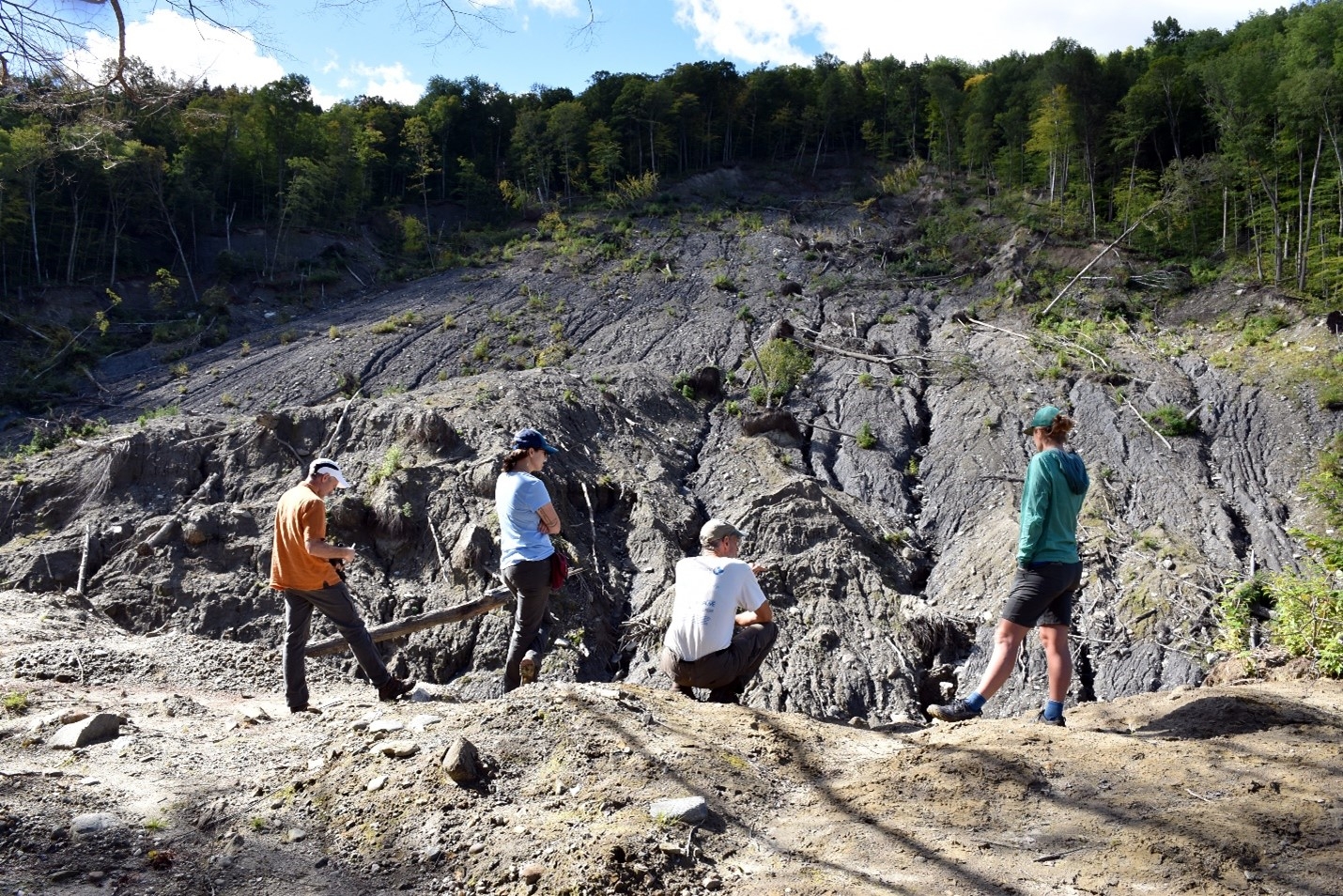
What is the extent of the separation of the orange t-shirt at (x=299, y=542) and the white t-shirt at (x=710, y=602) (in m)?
2.40

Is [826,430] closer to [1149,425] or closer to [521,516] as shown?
[1149,425]

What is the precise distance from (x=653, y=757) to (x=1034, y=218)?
2435 cm

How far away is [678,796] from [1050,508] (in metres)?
2.56

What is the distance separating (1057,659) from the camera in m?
5.10

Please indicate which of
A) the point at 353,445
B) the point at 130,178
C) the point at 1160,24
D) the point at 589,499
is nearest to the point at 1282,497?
the point at 589,499

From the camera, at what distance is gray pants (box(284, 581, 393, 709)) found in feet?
20.0

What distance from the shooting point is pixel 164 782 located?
4.31 m

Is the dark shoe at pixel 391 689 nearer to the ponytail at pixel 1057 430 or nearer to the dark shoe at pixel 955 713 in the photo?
the dark shoe at pixel 955 713

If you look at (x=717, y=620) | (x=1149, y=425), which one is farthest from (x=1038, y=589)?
(x=1149, y=425)

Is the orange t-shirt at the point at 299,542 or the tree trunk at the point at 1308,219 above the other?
the tree trunk at the point at 1308,219

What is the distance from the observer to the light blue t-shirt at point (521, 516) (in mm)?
5762

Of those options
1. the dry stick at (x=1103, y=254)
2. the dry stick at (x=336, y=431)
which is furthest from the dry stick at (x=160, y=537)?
the dry stick at (x=1103, y=254)

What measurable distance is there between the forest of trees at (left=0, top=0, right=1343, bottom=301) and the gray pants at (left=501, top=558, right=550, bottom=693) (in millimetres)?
9814

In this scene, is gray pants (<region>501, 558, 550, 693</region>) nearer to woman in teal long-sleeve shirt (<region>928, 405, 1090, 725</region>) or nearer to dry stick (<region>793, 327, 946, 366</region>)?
woman in teal long-sleeve shirt (<region>928, 405, 1090, 725</region>)
